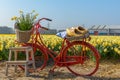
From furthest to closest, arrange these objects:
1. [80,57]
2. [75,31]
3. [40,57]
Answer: [40,57] < [80,57] < [75,31]

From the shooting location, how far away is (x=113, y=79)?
279 inches

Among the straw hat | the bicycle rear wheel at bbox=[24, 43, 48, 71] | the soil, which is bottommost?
the soil

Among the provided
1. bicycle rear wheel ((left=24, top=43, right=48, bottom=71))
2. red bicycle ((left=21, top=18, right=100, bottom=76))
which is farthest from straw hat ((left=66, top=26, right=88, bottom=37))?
bicycle rear wheel ((left=24, top=43, right=48, bottom=71))

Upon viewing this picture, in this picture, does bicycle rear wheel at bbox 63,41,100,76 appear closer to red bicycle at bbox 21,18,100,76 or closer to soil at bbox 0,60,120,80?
red bicycle at bbox 21,18,100,76

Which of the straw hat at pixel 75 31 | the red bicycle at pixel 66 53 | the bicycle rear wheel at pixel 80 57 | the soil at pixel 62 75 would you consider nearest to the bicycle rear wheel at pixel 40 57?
the red bicycle at pixel 66 53

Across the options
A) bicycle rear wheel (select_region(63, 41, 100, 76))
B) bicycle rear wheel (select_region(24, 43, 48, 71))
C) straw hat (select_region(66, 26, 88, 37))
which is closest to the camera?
straw hat (select_region(66, 26, 88, 37))

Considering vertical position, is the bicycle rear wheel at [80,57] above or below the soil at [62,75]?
above

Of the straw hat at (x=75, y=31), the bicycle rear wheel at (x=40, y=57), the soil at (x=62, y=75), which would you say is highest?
the straw hat at (x=75, y=31)

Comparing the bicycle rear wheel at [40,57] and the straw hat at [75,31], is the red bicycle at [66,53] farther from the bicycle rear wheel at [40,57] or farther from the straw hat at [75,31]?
the straw hat at [75,31]

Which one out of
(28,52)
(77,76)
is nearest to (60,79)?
(77,76)

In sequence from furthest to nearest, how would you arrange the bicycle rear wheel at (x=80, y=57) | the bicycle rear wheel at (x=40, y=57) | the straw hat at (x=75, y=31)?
1. the bicycle rear wheel at (x=40, y=57)
2. the bicycle rear wheel at (x=80, y=57)
3. the straw hat at (x=75, y=31)

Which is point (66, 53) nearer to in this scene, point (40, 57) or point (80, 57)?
point (80, 57)

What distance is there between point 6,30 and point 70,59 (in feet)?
107

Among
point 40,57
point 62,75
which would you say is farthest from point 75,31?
point 40,57
